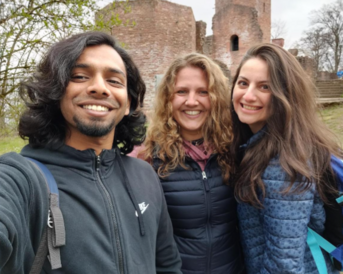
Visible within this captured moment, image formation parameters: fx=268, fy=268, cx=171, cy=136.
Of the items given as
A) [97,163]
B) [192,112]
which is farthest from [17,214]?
[192,112]

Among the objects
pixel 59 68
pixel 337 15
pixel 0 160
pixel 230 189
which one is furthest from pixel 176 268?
pixel 337 15

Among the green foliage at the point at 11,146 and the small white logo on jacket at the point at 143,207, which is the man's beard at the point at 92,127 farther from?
the green foliage at the point at 11,146

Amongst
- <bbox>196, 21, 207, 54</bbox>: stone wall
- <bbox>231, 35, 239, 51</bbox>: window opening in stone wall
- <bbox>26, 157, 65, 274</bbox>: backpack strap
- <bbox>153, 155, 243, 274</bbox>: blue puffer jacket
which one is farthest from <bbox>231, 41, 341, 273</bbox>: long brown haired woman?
<bbox>231, 35, 239, 51</bbox>: window opening in stone wall

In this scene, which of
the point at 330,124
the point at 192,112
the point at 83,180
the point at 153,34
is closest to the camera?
the point at 83,180

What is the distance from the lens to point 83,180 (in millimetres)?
1225

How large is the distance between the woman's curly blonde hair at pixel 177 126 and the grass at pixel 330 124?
624 cm

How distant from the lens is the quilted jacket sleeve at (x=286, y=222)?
5.04 ft

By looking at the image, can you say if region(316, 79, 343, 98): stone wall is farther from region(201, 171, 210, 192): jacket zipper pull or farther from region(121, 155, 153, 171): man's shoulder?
region(121, 155, 153, 171): man's shoulder

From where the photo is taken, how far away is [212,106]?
84.7 inches

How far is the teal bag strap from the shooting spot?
1.60m

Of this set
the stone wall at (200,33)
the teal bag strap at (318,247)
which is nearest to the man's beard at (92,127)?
the teal bag strap at (318,247)

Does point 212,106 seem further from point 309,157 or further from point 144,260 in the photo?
point 144,260

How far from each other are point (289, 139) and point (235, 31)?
20.5 metres

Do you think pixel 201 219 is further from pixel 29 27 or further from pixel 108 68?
pixel 29 27
